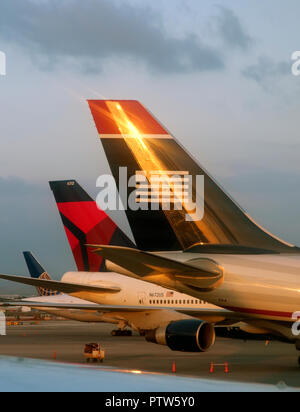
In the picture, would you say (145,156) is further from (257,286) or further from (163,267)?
(257,286)

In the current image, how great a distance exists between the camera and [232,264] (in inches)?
726

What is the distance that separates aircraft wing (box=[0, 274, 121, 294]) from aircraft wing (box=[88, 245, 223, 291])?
4150 mm

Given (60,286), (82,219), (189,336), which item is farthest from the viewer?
(82,219)

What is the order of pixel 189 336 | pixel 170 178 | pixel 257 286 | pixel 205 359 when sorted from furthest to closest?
pixel 205 359 < pixel 189 336 < pixel 170 178 < pixel 257 286

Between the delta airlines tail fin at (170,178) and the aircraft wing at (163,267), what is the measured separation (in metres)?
0.88

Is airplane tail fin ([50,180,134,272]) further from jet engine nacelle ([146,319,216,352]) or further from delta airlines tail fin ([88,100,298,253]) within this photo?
delta airlines tail fin ([88,100,298,253])

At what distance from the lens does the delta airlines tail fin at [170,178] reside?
1886 centimetres

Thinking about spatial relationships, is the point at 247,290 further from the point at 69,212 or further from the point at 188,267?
the point at 69,212

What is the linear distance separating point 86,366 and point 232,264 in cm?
1283

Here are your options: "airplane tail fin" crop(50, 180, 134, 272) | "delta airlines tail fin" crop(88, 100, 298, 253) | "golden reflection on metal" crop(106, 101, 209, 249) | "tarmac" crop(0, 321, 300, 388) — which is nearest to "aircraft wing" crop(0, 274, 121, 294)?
"tarmac" crop(0, 321, 300, 388)

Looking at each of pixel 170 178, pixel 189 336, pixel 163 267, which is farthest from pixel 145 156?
pixel 189 336

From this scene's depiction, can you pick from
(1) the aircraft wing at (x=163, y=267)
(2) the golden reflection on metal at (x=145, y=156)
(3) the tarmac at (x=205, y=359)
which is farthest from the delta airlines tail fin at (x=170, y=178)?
(3) the tarmac at (x=205, y=359)

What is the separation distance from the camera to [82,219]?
41.4 m

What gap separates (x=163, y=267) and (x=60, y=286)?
39.3 feet
